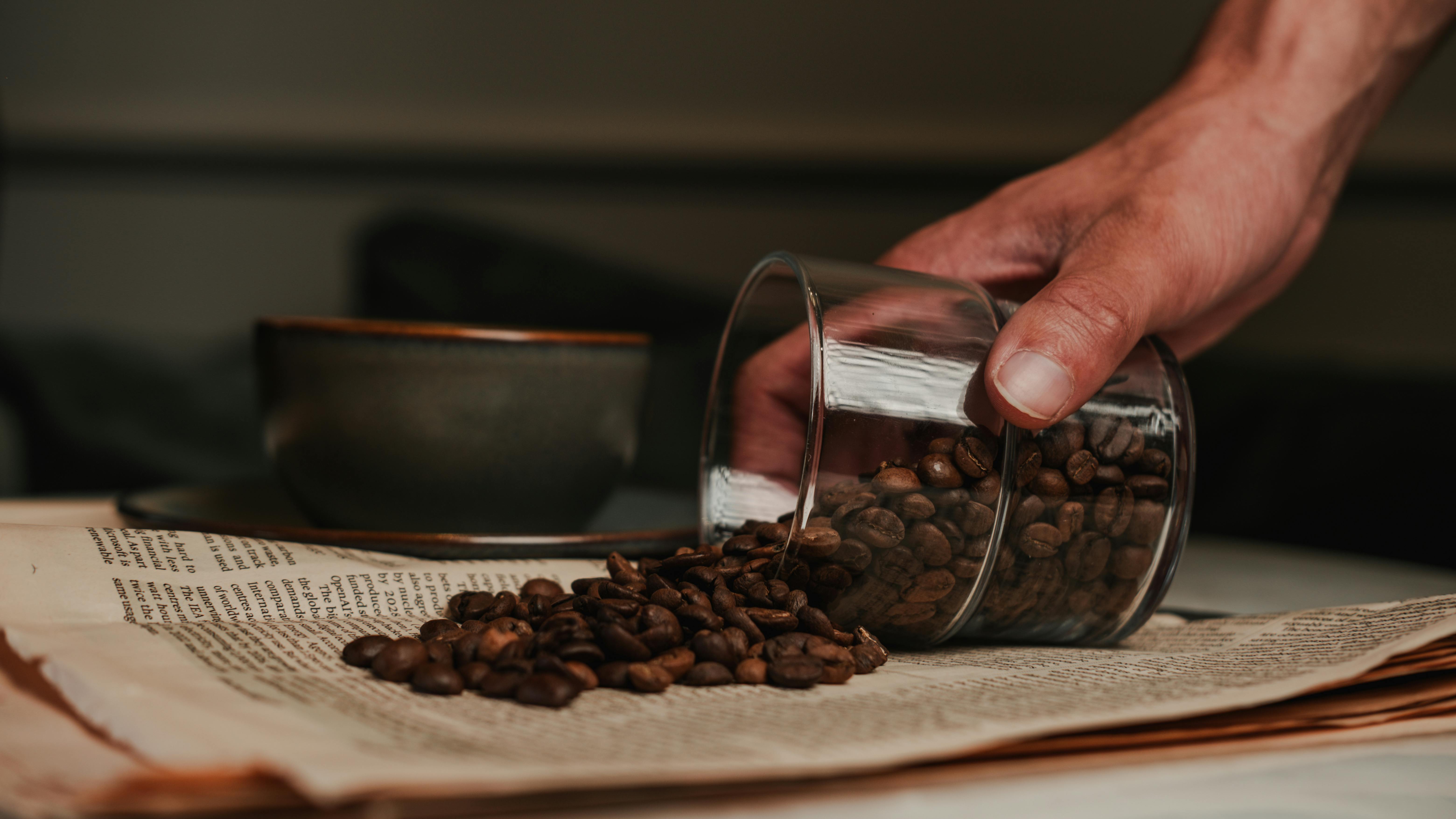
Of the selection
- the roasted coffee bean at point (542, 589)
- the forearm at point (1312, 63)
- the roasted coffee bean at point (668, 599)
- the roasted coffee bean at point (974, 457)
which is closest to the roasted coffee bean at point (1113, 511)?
the roasted coffee bean at point (974, 457)

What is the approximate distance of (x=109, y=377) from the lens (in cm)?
215

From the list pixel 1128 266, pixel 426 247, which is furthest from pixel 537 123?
pixel 1128 266

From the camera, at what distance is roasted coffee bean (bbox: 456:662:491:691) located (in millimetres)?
662

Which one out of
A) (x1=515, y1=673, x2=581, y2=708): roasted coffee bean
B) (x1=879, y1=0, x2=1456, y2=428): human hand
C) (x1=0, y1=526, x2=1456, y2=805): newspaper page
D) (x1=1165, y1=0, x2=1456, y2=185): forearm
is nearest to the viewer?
(x1=0, y1=526, x2=1456, y2=805): newspaper page

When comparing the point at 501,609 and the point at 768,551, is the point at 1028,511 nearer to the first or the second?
the point at 768,551

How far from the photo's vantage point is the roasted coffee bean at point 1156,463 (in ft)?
2.66

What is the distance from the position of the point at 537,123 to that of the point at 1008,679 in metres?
2.54

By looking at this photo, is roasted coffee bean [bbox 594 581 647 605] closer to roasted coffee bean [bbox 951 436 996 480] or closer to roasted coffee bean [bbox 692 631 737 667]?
roasted coffee bean [bbox 692 631 737 667]

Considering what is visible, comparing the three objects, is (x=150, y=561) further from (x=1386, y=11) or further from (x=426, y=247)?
(x=426, y=247)

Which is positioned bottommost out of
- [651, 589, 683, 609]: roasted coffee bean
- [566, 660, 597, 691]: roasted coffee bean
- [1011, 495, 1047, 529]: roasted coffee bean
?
[566, 660, 597, 691]: roasted coffee bean

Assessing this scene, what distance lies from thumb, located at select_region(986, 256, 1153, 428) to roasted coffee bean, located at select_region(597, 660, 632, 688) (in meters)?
0.31

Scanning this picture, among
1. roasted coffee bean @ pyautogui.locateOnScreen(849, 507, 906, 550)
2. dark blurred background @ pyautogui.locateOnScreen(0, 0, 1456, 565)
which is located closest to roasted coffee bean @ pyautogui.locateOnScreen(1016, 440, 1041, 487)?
roasted coffee bean @ pyautogui.locateOnScreen(849, 507, 906, 550)

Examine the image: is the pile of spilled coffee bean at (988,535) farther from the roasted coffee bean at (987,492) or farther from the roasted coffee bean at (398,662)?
the roasted coffee bean at (398,662)

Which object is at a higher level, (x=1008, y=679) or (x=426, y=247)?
(x=426, y=247)
